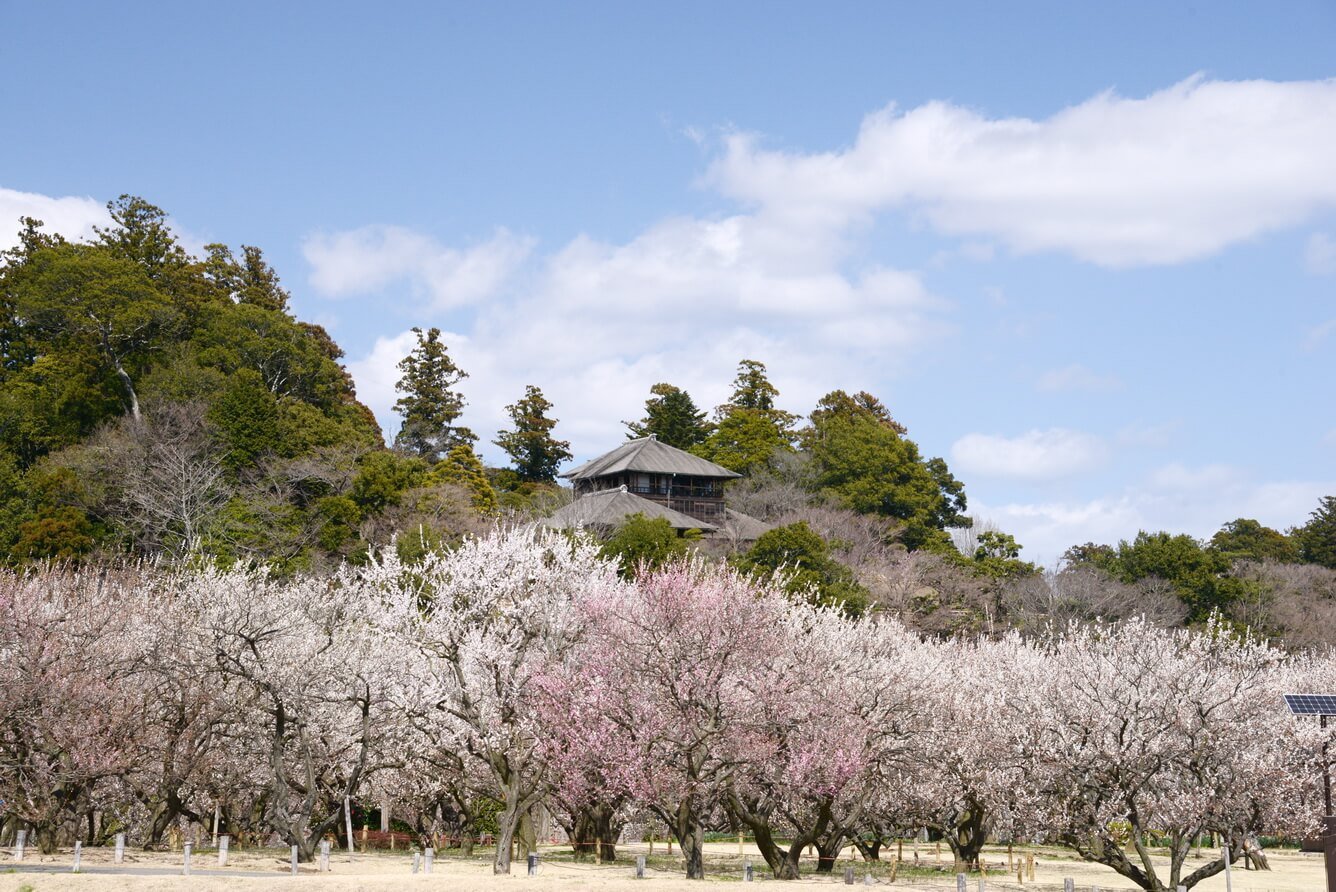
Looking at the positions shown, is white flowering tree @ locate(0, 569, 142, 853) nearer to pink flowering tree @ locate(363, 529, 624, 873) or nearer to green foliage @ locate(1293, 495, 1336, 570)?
pink flowering tree @ locate(363, 529, 624, 873)

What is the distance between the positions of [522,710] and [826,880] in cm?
715

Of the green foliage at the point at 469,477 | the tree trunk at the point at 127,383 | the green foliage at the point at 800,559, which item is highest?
the tree trunk at the point at 127,383

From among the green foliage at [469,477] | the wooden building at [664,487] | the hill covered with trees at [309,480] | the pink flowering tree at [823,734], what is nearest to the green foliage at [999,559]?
the hill covered with trees at [309,480]

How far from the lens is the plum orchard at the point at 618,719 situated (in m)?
25.9

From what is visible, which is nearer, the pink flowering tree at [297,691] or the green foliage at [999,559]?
the pink flowering tree at [297,691]

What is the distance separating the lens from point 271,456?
55719mm

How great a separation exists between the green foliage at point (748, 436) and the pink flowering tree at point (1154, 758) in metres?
52.2

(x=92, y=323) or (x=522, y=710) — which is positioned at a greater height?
(x=92, y=323)

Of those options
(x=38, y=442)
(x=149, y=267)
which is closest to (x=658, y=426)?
(x=149, y=267)

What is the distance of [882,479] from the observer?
2968 inches

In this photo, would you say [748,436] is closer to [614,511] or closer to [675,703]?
[614,511]

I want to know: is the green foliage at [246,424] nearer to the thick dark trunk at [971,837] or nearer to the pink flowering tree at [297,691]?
the pink flowering tree at [297,691]

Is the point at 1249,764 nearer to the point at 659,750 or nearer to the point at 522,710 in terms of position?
the point at 659,750

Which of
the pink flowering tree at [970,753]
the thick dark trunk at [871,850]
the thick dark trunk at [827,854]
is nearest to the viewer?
the pink flowering tree at [970,753]
